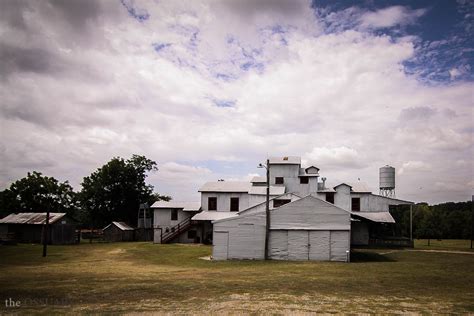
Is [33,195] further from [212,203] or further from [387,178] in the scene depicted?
[387,178]

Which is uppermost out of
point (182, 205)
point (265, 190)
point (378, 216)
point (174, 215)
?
point (265, 190)

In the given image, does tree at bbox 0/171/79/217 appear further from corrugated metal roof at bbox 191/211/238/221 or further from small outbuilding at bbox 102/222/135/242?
corrugated metal roof at bbox 191/211/238/221

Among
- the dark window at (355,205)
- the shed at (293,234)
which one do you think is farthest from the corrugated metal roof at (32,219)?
the dark window at (355,205)

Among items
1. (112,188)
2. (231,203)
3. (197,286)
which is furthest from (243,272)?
(112,188)

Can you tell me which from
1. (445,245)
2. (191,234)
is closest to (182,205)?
(191,234)

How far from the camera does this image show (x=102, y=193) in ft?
230

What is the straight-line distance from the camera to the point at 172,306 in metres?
14.7

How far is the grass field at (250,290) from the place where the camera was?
14686mm

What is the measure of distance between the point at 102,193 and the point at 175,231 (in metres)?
21.3

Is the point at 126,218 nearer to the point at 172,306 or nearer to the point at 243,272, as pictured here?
the point at 243,272

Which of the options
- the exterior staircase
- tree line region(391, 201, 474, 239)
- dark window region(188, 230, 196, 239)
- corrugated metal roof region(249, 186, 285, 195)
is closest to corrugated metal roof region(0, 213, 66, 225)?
the exterior staircase

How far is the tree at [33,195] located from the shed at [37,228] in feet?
44.9

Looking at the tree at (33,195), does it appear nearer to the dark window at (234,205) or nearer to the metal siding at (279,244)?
the dark window at (234,205)

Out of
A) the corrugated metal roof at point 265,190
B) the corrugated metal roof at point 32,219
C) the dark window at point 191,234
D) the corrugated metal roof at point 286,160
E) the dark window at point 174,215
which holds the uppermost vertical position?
the corrugated metal roof at point 286,160
